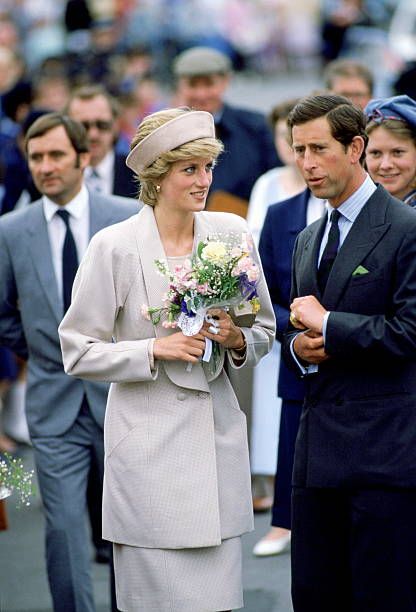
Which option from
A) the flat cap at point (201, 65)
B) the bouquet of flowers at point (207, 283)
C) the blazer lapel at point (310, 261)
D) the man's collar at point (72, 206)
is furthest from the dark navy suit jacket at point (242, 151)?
the bouquet of flowers at point (207, 283)

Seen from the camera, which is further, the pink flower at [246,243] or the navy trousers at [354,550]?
the pink flower at [246,243]

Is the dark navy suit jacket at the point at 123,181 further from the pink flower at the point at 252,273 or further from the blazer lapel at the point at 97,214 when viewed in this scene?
the pink flower at the point at 252,273

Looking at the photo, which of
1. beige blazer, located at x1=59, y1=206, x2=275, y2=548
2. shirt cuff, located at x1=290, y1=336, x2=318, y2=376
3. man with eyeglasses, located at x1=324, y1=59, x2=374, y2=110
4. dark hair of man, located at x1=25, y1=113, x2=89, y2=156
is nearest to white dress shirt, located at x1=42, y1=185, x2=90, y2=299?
dark hair of man, located at x1=25, y1=113, x2=89, y2=156

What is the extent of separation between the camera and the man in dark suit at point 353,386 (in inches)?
186

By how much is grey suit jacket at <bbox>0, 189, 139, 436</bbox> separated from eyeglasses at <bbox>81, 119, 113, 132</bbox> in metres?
2.15

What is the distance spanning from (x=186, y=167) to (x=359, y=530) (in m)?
1.39

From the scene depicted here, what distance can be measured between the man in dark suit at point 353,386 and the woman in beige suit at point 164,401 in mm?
272

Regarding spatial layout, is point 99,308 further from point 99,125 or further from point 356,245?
point 99,125

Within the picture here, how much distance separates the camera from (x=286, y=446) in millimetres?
6684

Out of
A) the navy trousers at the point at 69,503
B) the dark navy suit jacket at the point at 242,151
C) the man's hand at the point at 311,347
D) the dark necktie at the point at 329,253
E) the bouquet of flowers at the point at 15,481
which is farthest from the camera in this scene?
the dark navy suit jacket at the point at 242,151

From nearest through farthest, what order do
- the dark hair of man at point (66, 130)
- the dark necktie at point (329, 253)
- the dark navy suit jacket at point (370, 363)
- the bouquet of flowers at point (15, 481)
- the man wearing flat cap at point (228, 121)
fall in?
1. the dark navy suit jacket at point (370, 363)
2. the dark necktie at point (329, 253)
3. the bouquet of flowers at point (15, 481)
4. the dark hair of man at point (66, 130)
5. the man wearing flat cap at point (228, 121)

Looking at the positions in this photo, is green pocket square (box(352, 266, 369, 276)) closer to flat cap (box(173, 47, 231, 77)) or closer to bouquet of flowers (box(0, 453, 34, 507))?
bouquet of flowers (box(0, 453, 34, 507))

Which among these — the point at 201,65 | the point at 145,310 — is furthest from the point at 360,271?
the point at 201,65

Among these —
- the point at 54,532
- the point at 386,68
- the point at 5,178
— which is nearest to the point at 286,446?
the point at 54,532
